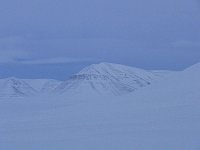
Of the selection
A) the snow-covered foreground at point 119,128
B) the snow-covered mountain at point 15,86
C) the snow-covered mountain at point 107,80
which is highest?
the snow-covered mountain at point 15,86

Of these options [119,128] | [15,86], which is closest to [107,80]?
[15,86]

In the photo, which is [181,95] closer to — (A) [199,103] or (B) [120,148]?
(A) [199,103]

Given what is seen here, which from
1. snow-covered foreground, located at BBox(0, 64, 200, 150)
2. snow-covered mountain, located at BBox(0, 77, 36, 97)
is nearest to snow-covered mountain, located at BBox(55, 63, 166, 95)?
snow-covered mountain, located at BBox(0, 77, 36, 97)

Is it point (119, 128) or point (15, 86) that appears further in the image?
point (15, 86)

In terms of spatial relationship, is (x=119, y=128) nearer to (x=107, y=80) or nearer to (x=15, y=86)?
(x=107, y=80)

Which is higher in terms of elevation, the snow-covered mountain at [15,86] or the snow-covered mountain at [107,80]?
the snow-covered mountain at [15,86]

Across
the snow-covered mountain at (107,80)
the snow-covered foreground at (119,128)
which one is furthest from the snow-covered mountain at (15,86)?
the snow-covered foreground at (119,128)

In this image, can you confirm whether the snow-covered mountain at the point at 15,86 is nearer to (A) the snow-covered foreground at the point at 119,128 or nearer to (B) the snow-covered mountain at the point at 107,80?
(B) the snow-covered mountain at the point at 107,80

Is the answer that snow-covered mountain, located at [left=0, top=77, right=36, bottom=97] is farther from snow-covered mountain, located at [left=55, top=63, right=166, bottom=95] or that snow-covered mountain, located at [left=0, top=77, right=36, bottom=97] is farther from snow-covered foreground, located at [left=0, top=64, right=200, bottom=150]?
snow-covered foreground, located at [left=0, top=64, right=200, bottom=150]


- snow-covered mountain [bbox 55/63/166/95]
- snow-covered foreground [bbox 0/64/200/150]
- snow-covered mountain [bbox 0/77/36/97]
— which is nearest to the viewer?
snow-covered foreground [bbox 0/64/200/150]
